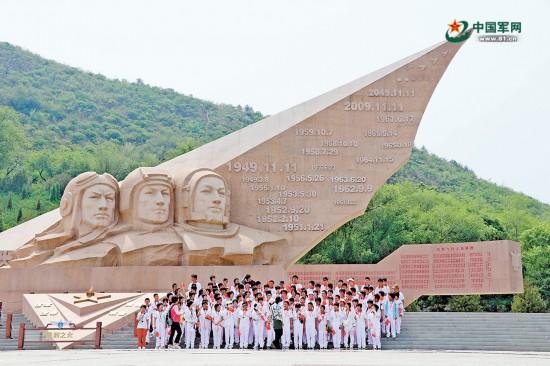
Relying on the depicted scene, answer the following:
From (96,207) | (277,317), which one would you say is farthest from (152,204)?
(277,317)

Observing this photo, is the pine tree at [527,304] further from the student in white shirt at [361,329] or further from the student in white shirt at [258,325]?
the student in white shirt at [258,325]

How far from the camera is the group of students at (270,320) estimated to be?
A: 1325cm

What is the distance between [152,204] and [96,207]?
3.89 ft

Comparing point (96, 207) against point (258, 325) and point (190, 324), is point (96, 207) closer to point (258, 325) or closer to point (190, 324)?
point (190, 324)

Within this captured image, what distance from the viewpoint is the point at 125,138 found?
55.8 m

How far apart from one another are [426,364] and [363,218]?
86.4 ft

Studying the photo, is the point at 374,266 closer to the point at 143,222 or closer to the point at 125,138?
the point at 143,222

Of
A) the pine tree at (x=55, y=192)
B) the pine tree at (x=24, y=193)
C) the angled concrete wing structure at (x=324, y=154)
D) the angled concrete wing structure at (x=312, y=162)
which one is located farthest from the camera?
the pine tree at (x=24, y=193)

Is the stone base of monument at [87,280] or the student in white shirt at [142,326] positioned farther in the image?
the stone base of monument at [87,280]

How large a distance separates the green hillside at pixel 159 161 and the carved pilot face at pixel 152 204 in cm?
1353

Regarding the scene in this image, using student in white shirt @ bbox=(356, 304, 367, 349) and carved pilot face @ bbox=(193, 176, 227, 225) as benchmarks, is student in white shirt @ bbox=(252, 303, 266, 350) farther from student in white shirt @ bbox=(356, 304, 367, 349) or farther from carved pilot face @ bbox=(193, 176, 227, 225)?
carved pilot face @ bbox=(193, 176, 227, 225)

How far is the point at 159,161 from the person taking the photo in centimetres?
4666

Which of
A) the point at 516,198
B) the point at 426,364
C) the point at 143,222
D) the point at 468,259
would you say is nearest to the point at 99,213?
the point at 143,222

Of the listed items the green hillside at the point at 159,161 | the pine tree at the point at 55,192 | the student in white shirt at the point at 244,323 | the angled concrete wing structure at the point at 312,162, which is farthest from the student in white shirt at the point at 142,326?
the pine tree at the point at 55,192
